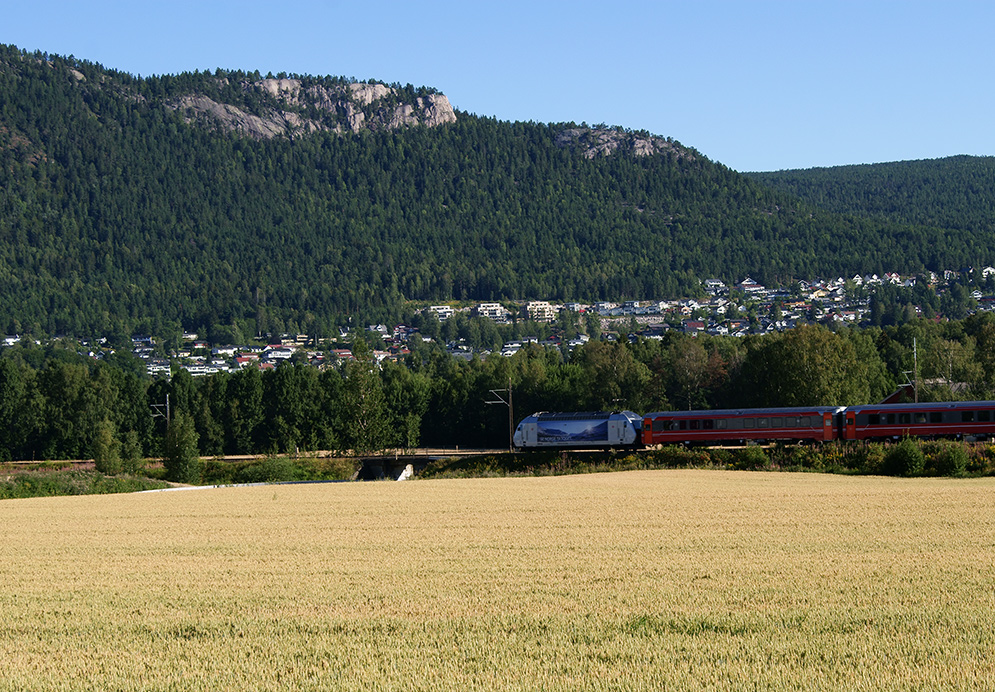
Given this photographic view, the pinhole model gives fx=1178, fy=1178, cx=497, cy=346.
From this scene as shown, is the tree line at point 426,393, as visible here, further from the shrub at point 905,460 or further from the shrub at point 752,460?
the shrub at point 905,460

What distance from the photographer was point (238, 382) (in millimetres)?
118438

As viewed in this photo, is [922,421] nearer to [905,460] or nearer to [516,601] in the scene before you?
[905,460]

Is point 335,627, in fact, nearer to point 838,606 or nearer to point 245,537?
point 838,606

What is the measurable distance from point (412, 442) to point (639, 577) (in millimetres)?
94513

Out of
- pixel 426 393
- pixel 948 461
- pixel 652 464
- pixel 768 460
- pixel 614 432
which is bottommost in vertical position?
pixel 652 464

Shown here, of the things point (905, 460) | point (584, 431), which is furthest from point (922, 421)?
point (584, 431)

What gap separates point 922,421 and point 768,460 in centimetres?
1016

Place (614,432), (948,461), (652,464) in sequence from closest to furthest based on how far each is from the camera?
(948,461)
(652,464)
(614,432)

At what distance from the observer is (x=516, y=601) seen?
21219 mm

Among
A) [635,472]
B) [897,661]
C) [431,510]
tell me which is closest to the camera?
[897,661]

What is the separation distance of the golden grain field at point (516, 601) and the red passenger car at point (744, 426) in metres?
31.0

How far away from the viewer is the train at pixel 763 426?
66781 mm

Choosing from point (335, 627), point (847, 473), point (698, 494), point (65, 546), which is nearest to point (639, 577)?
point (335, 627)

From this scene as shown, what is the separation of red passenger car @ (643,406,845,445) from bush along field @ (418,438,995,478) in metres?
2.79
